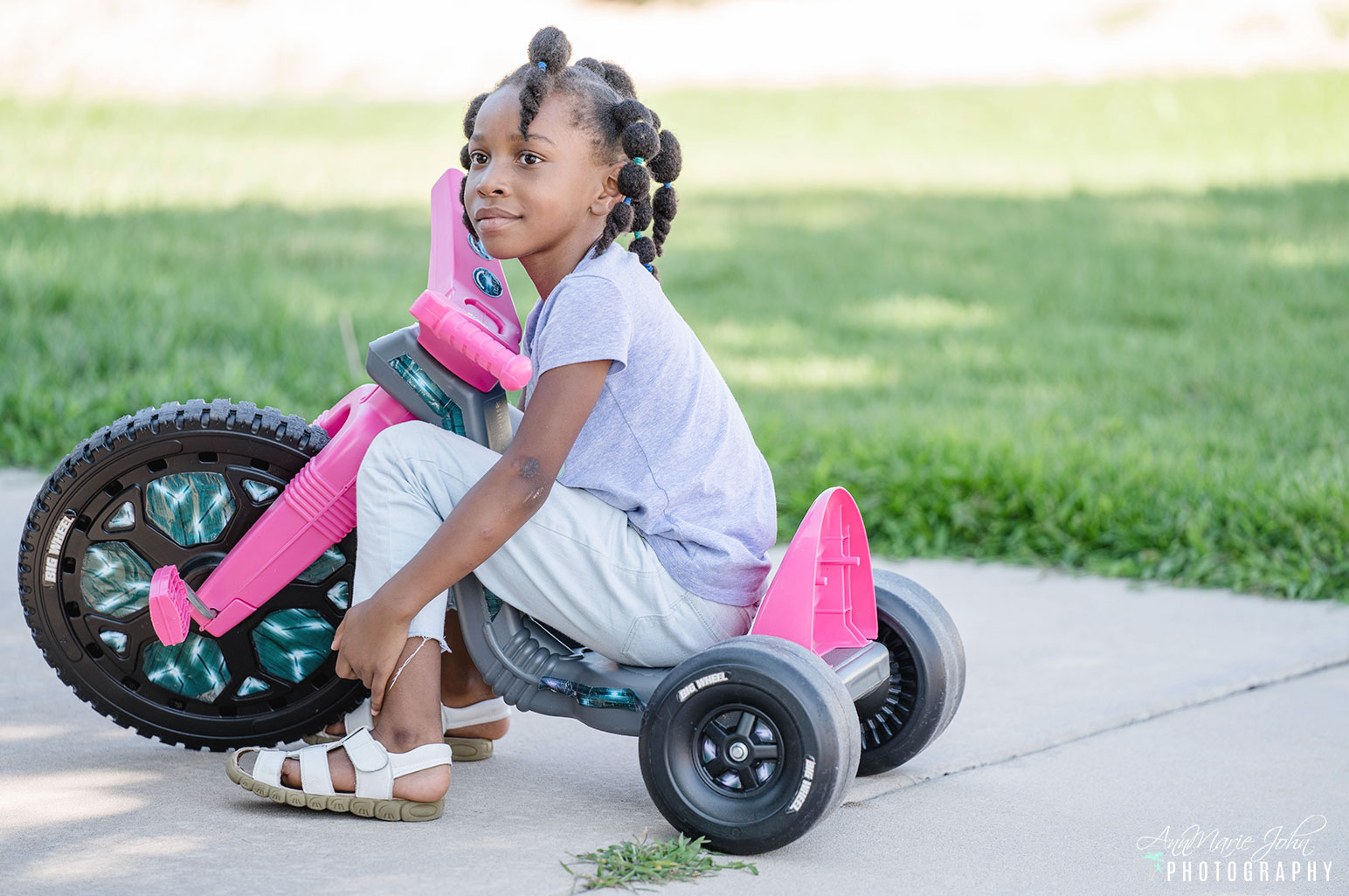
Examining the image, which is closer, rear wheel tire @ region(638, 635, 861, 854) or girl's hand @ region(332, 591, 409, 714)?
rear wheel tire @ region(638, 635, 861, 854)

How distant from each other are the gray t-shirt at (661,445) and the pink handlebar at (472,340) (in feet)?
0.26

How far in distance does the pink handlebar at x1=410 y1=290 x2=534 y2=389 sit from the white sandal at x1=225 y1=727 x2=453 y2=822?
67 centimetres

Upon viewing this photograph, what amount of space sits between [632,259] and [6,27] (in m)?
21.6

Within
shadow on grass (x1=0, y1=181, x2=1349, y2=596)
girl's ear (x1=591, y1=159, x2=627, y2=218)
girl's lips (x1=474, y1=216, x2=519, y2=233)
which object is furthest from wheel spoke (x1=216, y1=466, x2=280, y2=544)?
shadow on grass (x1=0, y1=181, x2=1349, y2=596)

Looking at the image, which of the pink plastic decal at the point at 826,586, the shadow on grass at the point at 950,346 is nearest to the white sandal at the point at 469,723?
the pink plastic decal at the point at 826,586

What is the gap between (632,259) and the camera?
258 cm

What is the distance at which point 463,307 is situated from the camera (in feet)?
8.55

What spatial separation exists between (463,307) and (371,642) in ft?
2.02

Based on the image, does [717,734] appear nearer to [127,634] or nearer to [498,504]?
[498,504]

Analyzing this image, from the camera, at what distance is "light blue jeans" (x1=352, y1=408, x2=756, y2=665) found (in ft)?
8.18

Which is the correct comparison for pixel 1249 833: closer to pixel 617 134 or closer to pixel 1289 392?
pixel 617 134

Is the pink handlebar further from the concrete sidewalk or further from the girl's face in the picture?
the concrete sidewalk

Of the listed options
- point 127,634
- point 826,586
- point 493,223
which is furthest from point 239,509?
point 826,586

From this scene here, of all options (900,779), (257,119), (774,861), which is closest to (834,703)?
(774,861)
